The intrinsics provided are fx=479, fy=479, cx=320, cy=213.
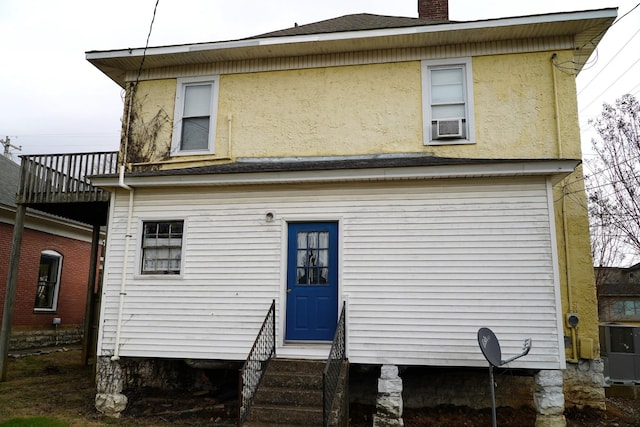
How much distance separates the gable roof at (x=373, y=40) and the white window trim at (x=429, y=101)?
1.12 feet

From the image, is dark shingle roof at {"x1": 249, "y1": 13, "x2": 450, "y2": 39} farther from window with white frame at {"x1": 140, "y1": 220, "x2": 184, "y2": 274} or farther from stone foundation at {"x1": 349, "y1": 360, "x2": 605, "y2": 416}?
stone foundation at {"x1": 349, "y1": 360, "x2": 605, "y2": 416}

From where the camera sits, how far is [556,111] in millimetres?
8352

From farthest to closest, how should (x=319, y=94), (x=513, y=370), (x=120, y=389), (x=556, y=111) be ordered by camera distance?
(x=319, y=94), (x=556, y=111), (x=120, y=389), (x=513, y=370)

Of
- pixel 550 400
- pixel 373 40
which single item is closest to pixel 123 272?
pixel 373 40

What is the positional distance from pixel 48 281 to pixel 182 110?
9.65m

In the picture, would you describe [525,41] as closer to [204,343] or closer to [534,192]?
[534,192]

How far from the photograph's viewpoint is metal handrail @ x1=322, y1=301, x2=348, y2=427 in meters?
5.51

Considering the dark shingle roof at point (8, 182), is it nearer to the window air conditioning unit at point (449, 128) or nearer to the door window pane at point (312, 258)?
the door window pane at point (312, 258)

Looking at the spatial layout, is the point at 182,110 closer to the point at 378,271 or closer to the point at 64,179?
the point at 64,179

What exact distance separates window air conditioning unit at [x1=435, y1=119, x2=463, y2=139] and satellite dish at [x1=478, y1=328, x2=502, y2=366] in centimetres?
360

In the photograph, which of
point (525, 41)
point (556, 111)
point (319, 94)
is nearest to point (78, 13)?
point (319, 94)

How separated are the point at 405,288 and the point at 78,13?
696cm

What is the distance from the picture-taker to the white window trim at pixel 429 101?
858 centimetres

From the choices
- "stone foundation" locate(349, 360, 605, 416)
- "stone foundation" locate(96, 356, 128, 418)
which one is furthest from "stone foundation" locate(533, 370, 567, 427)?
"stone foundation" locate(96, 356, 128, 418)
